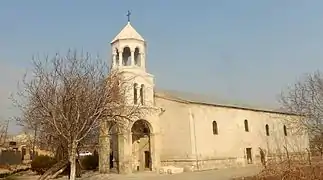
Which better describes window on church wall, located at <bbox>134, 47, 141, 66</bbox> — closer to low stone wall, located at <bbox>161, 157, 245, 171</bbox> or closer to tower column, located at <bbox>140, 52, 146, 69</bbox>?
tower column, located at <bbox>140, 52, 146, 69</bbox>

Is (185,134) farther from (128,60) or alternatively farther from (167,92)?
(128,60)

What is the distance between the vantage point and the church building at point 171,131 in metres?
33.8

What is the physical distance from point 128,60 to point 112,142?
8.25 m

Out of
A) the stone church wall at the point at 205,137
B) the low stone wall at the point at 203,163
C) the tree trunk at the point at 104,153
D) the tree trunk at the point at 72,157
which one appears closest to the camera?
the tree trunk at the point at 72,157

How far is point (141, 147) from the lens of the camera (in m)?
37.0

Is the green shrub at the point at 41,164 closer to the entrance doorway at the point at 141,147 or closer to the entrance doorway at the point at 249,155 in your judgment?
the entrance doorway at the point at 141,147

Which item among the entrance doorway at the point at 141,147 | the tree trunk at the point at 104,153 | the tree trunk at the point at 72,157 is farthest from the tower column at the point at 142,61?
the tree trunk at the point at 72,157

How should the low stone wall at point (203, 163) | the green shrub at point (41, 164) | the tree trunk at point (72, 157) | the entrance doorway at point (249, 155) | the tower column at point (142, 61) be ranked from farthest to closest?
the entrance doorway at point (249, 155) < the tower column at point (142, 61) < the green shrub at point (41, 164) < the low stone wall at point (203, 163) < the tree trunk at point (72, 157)

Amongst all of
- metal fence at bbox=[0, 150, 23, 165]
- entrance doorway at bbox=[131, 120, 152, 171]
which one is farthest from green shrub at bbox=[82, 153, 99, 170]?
metal fence at bbox=[0, 150, 23, 165]

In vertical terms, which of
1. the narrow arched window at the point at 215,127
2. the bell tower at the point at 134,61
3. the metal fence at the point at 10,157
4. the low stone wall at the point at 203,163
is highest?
the bell tower at the point at 134,61

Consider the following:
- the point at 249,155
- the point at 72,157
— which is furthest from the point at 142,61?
the point at 72,157

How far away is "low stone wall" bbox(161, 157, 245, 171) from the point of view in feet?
109

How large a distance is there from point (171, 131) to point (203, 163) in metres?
4.21

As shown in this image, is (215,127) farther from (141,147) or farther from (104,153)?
(104,153)
